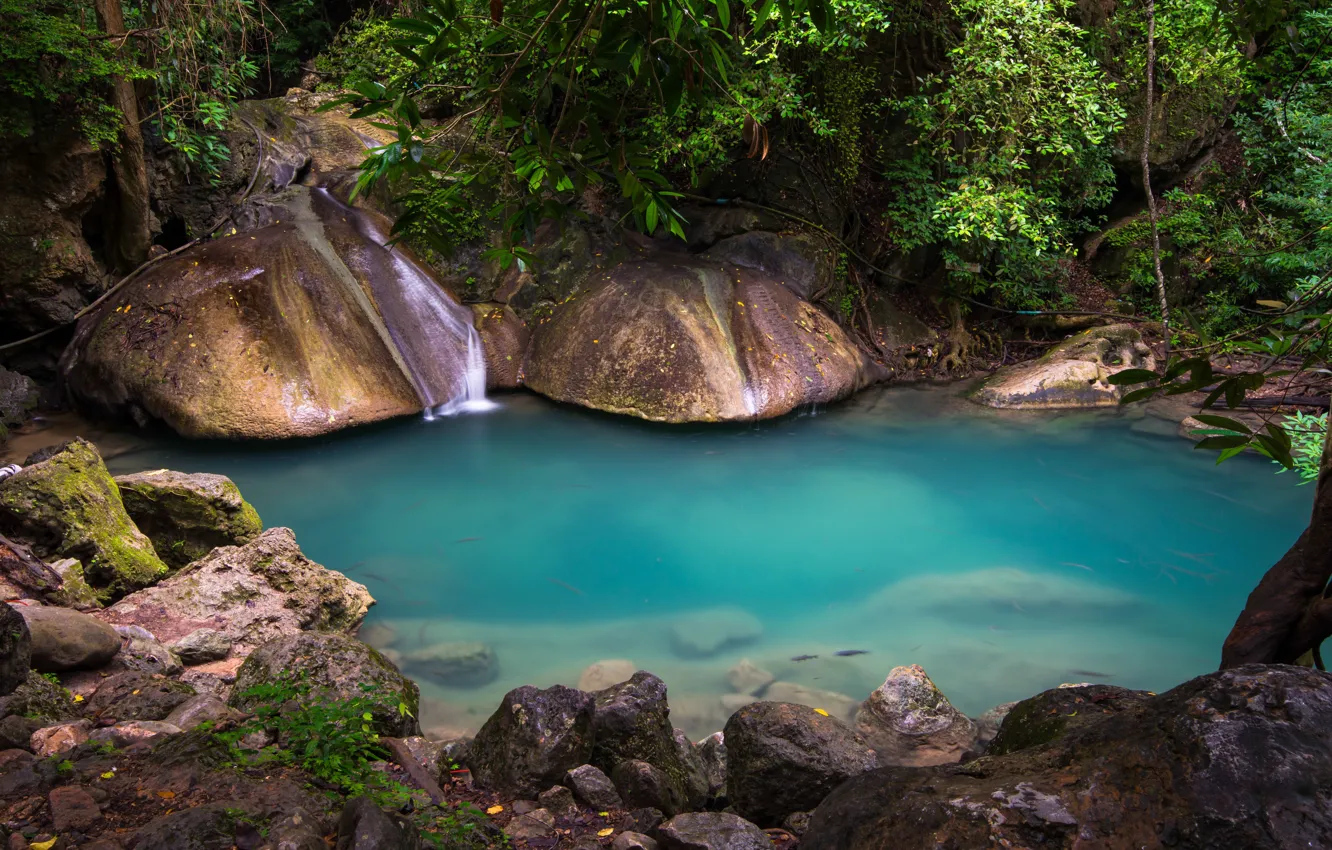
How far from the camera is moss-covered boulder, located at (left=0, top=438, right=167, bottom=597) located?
513cm

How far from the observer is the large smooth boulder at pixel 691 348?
376 inches

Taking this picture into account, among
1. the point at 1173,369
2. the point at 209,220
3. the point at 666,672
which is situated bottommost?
the point at 666,672

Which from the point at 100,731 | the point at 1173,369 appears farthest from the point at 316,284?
the point at 1173,369

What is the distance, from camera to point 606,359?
9773mm

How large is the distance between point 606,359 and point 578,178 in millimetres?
7336

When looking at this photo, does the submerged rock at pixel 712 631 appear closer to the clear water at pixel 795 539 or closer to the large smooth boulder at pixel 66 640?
the clear water at pixel 795 539

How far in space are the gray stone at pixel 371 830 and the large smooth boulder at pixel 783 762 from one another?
1823 mm

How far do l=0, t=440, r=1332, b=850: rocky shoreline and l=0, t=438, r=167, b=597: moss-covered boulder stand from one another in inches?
0.5

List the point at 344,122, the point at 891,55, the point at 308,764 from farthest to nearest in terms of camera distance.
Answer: the point at 344,122
the point at 891,55
the point at 308,764

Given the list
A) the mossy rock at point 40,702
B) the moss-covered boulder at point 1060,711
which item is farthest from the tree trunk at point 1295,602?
the mossy rock at point 40,702

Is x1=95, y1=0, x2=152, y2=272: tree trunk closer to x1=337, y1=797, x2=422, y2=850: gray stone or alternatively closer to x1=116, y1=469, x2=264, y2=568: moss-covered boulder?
x1=116, y1=469, x2=264, y2=568: moss-covered boulder

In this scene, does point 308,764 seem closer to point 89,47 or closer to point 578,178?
point 578,178

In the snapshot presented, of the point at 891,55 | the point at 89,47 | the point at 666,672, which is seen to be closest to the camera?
the point at 666,672

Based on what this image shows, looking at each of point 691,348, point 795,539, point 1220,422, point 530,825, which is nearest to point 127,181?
point 691,348
